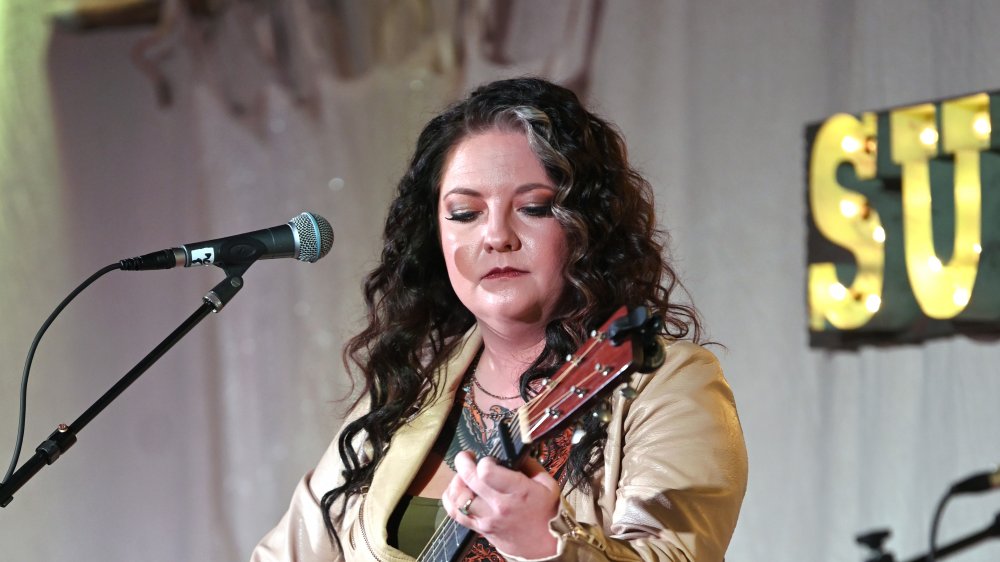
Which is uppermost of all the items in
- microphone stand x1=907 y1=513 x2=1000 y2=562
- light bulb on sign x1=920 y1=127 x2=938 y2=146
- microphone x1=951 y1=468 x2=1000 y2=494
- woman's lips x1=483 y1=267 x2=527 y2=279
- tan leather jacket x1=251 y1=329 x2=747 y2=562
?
light bulb on sign x1=920 y1=127 x2=938 y2=146

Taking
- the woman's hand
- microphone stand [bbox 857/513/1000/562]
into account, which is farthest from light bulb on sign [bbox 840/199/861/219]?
the woman's hand

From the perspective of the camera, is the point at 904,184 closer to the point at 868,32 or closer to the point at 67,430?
the point at 868,32

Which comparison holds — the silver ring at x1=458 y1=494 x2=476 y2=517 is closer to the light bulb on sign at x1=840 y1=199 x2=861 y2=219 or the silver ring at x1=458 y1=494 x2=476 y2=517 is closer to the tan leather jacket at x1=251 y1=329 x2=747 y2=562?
the tan leather jacket at x1=251 y1=329 x2=747 y2=562

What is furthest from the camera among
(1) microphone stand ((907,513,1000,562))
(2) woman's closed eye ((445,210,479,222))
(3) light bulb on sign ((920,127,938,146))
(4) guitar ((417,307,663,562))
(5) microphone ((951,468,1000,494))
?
(3) light bulb on sign ((920,127,938,146))

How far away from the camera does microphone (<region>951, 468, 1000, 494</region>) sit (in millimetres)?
2033

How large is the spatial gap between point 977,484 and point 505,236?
102 centimetres

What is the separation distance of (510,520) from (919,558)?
154 centimetres

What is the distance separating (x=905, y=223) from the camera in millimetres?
2699

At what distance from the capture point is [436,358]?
2.18 m

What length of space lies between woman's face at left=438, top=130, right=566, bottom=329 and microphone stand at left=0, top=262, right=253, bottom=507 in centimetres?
37

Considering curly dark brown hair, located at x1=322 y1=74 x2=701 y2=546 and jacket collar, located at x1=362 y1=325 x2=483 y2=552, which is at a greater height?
curly dark brown hair, located at x1=322 y1=74 x2=701 y2=546

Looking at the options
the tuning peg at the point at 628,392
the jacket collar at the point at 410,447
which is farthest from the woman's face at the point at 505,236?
the tuning peg at the point at 628,392

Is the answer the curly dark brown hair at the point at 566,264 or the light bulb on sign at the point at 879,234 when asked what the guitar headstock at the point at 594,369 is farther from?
the light bulb on sign at the point at 879,234

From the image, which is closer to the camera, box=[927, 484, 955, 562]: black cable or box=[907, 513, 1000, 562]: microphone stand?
box=[927, 484, 955, 562]: black cable
